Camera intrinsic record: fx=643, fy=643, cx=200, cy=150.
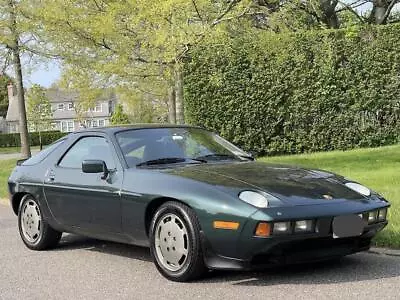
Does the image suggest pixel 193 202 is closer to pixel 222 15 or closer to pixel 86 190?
pixel 86 190

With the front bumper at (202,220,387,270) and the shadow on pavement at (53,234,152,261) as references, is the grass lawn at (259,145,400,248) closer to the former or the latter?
the front bumper at (202,220,387,270)

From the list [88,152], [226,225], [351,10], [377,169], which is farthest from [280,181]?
[351,10]

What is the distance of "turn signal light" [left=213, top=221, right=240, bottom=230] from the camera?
499cm

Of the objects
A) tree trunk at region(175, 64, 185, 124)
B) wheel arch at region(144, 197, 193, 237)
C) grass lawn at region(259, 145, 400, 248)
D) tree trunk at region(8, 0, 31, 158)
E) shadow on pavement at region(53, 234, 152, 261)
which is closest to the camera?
wheel arch at region(144, 197, 193, 237)

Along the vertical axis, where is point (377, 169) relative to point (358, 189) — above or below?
below

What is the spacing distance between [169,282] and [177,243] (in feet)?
1.15

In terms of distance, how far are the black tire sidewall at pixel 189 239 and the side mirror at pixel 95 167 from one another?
0.86 metres

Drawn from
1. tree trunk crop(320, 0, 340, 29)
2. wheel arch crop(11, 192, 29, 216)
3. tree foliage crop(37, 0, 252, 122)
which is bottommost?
wheel arch crop(11, 192, 29, 216)

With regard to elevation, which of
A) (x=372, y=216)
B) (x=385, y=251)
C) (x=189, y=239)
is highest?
(x=372, y=216)

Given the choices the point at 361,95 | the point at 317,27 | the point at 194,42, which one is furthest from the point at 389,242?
the point at 317,27

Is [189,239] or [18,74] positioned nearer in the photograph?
[189,239]

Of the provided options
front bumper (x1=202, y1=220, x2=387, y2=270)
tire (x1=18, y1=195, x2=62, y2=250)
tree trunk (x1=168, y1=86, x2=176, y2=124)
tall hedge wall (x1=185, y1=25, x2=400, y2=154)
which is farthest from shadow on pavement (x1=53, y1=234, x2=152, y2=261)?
tall hedge wall (x1=185, y1=25, x2=400, y2=154)

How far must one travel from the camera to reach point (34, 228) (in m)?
7.28

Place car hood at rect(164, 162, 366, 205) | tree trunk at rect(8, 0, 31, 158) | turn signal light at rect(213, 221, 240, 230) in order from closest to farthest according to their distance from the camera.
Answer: turn signal light at rect(213, 221, 240, 230) → car hood at rect(164, 162, 366, 205) → tree trunk at rect(8, 0, 31, 158)
